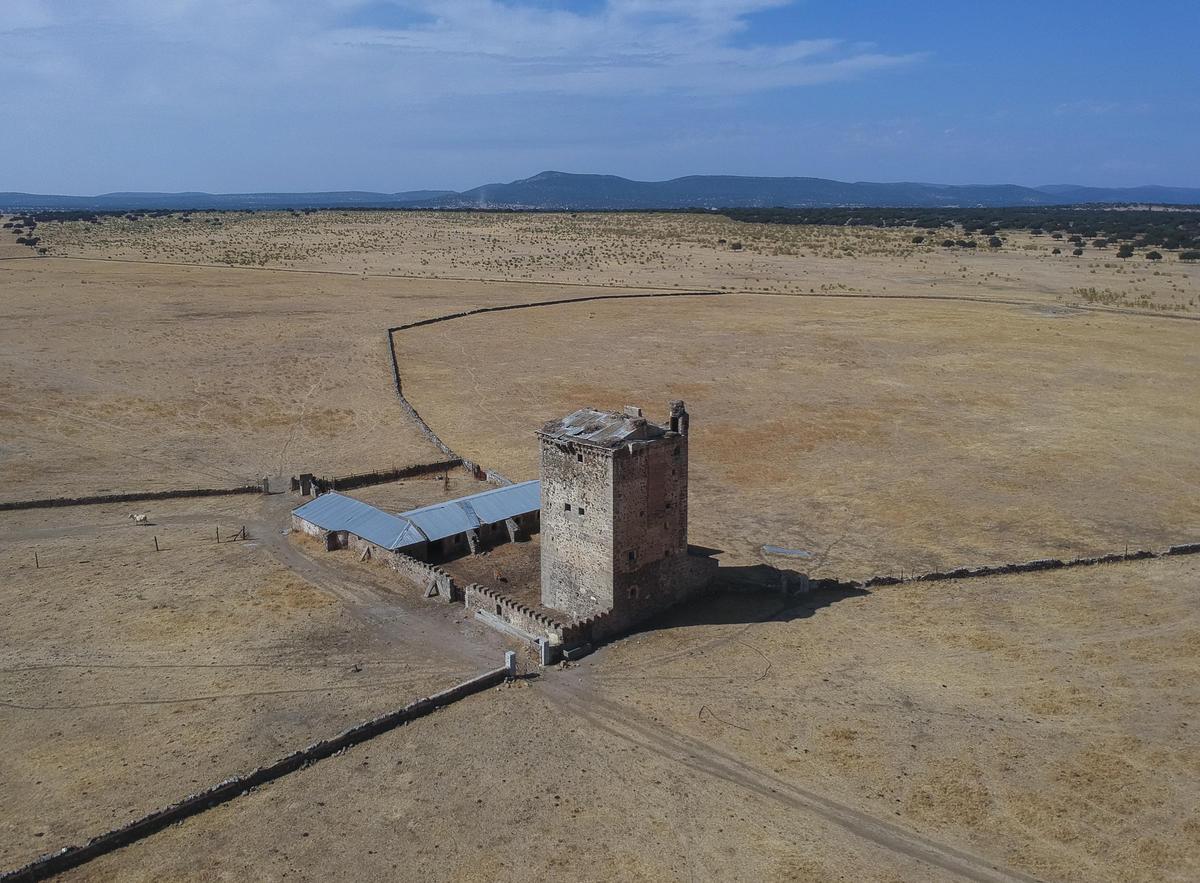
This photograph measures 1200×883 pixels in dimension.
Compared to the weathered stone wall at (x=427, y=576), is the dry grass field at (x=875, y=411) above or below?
above

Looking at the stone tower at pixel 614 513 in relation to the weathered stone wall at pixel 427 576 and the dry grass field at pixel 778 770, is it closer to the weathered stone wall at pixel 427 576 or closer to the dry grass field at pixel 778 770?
the dry grass field at pixel 778 770

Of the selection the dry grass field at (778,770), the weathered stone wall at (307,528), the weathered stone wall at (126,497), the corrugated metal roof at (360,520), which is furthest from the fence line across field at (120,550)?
the dry grass field at (778,770)

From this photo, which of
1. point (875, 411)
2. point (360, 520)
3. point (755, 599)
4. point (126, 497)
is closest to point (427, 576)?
point (360, 520)

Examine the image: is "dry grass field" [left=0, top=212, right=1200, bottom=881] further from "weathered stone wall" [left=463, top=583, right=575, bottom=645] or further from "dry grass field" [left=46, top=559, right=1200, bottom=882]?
"weathered stone wall" [left=463, top=583, right=575, bottom=645]

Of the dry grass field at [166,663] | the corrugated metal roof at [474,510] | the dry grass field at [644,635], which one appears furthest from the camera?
the corrugated metal roof at [474,510]

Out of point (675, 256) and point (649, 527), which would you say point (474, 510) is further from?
point (675, 256)

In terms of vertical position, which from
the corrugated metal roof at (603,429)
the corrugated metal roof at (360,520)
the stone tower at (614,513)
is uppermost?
the corrugated metal roof at (603,429)
